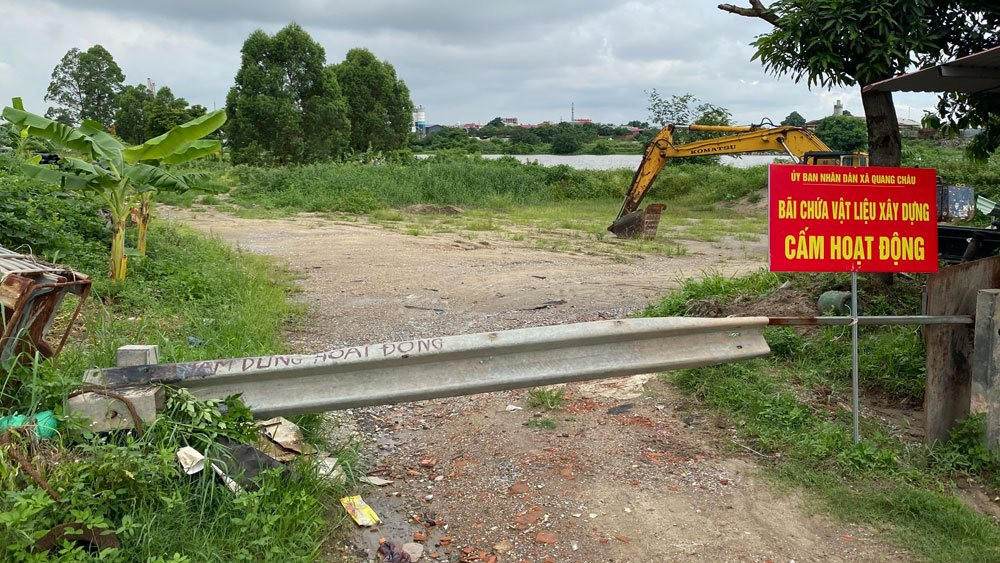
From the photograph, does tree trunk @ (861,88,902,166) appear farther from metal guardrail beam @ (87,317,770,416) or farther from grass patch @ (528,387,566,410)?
metal guardrail beam @ (87,317,770,416)

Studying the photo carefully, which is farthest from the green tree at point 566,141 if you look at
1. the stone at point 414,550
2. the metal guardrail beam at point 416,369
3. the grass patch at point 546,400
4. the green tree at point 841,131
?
the stone at point 414,550

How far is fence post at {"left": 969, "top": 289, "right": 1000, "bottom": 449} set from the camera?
167 inches


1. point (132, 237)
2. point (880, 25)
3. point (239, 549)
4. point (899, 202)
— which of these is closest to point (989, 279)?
point (899, 202)

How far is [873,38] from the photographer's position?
627cm

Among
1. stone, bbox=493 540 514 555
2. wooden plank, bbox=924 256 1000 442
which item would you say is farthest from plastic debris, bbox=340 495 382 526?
wooden plank, bbox=924 256 1000 442

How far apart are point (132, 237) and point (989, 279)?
8635 millimetres

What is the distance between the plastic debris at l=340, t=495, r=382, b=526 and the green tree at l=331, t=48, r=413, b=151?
121 feet

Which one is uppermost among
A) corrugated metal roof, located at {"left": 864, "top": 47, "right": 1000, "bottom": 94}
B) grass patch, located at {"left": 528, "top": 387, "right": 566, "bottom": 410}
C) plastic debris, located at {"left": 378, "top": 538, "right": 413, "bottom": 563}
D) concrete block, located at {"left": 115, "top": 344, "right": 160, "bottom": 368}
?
corrugated metal roof, located at {"left": 864, "top": 47, "right": 1000, "bottom": 94}

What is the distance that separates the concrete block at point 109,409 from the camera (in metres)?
3.26

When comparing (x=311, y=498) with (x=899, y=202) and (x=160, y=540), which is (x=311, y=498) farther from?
(x=899, y=202)

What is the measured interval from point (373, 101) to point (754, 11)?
3542 centimetres

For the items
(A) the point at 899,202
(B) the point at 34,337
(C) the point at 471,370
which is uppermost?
(A) the point at 899,202

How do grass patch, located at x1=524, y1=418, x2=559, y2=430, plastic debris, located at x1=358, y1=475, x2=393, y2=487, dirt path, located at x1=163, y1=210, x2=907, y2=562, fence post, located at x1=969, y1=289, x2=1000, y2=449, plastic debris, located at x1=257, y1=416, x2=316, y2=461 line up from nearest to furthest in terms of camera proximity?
1. dirt path, located at x1=163, y1=210, x2=907, y2=562
2. plastic debris, located at x1=257, y1=416, x2=316, y2=461
3. plastic debris, located at x1=358, y1=475, x2=393, y2=487
4. fence post, located at x1=969, y1=289, x2=1000, y2=449
5. grass patch, located at x1=524, y1=418, x2=559, y2=430

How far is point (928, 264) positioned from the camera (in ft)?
15.4
